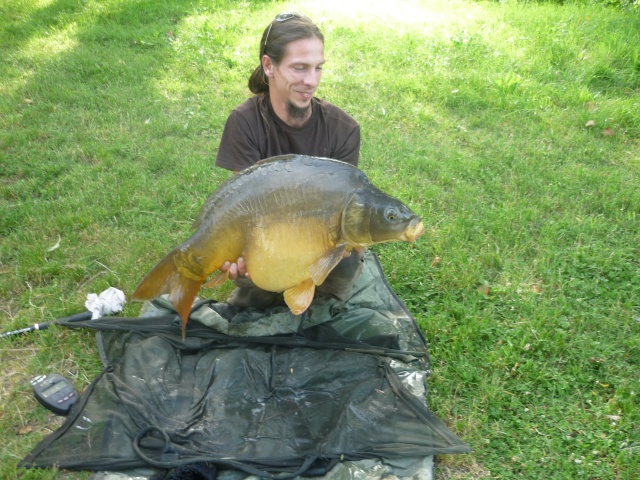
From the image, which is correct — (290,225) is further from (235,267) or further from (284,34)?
(284,34)

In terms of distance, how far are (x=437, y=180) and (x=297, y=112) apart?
1658 mm


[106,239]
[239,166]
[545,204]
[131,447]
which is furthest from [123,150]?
[545,204]

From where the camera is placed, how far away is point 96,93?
5297mm

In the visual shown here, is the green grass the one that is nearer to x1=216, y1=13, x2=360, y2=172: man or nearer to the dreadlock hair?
x1=216, y1=13, x2=360, y2=172: man

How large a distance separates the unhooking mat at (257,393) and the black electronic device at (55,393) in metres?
0.06

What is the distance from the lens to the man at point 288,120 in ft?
8.30

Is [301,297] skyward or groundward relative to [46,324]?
skyward

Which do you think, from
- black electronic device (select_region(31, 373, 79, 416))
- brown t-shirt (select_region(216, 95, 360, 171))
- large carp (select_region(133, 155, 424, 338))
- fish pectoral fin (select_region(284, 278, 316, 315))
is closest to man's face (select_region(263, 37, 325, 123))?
brown t-shirt (select_region(216, 95, 360, 171))

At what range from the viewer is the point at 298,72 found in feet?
8.29

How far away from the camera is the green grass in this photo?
8.00 feet

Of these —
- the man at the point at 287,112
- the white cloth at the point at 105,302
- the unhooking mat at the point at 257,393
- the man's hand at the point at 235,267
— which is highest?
the man at the point at 287,112

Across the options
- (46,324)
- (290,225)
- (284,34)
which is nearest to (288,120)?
(284,34)

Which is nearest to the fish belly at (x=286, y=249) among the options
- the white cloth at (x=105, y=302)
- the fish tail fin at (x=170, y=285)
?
the fish tail fin at (x=170, y=285)

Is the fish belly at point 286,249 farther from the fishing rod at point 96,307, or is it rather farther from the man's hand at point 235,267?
the fishing rod at point 96,307
